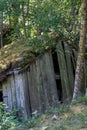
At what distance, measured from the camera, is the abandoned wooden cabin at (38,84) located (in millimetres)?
9922

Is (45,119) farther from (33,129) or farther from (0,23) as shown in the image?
(0,23)

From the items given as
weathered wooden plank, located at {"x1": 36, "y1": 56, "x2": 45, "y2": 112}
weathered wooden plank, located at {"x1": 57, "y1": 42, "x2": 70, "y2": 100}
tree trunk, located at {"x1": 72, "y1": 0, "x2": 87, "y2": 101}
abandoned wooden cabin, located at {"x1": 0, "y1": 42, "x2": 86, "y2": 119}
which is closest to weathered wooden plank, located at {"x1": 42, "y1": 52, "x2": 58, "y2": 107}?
abandoned wooden cabin, located at {"x1": 0, "y1": 42, "x2": 86, "y2": 119}

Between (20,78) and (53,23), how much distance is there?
2.84 meters

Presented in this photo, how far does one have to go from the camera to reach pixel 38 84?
1016 cm

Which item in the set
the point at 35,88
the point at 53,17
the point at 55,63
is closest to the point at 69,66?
the point at 55,63

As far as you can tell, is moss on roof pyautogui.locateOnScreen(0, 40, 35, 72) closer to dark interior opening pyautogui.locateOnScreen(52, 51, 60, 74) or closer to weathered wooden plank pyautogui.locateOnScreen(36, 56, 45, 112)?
weathered wooden plank pyautogui.locateOnScreen(36, 56, 45, 112)

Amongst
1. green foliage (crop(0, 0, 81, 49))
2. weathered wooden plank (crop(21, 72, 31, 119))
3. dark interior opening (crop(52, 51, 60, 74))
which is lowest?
weathered wooden plank (crop(21, 72, 31, 119))

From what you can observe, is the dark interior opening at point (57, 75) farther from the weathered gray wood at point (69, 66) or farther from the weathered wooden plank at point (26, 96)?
the weathered wooden plank at point (26, 96)

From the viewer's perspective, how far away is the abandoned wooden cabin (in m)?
9.92

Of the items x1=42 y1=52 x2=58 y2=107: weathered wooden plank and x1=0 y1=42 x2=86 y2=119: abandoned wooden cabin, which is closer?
x1=0 y1=42 x2=86 y2=119: abandoned wooden cabin

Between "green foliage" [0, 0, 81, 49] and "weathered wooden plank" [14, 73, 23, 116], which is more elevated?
"green foliage" [0, 0, 81, 49]

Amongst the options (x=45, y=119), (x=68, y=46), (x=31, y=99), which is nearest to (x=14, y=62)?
(x=31, y=99)

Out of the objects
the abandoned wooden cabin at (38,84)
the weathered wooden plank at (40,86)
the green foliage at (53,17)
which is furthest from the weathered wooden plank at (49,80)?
the green foliage at (53,17)

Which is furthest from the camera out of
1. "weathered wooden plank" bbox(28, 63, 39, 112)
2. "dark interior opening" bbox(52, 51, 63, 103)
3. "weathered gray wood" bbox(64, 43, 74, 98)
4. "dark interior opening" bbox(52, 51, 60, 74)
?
"dark interior opening" bbox(52, 51, 60, 74)
